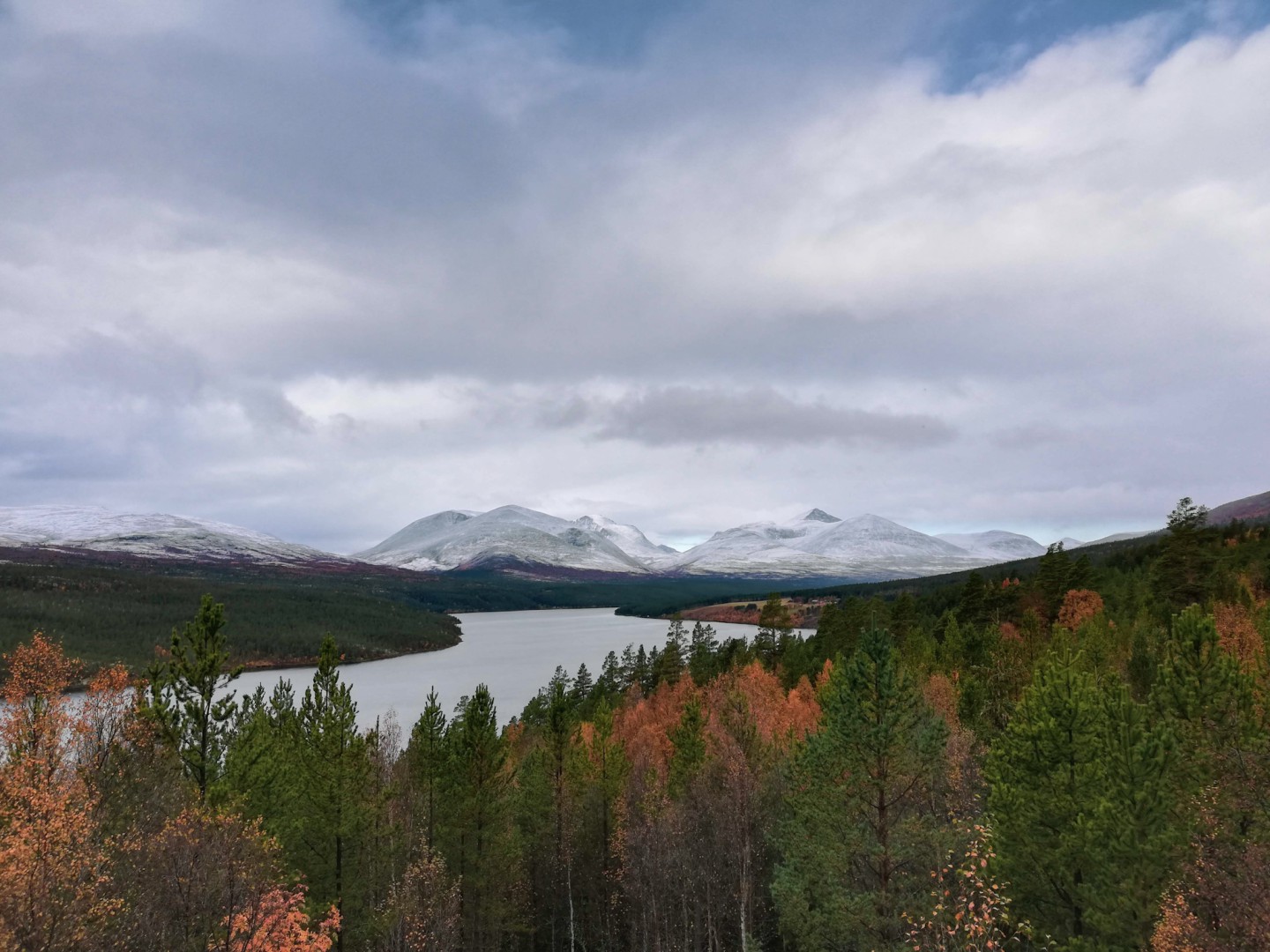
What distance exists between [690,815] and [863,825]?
18045 millimetres

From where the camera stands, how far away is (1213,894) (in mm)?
15234

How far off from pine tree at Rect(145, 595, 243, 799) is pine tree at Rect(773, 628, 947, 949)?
22640 mm

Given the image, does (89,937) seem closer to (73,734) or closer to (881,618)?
(73,734)

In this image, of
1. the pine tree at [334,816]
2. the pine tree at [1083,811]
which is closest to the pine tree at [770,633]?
the pine tree at [334,816]

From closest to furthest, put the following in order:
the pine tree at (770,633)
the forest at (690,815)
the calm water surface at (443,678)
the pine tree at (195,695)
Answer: the forest at (690,815) < the pine tree at (195,695) < the pine tree at (770,633) < the calm water surface at (443,678)

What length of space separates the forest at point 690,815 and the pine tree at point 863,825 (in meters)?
0.13

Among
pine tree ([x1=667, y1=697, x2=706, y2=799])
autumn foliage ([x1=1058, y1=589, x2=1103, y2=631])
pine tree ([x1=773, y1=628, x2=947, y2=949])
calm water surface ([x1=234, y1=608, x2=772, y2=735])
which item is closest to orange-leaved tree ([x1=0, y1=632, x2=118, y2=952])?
pine tree ([x1=773, y1=628, x2=947, y2=949])

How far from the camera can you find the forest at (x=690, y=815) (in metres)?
18.7

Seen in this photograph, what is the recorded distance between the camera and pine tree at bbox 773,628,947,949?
891 inches

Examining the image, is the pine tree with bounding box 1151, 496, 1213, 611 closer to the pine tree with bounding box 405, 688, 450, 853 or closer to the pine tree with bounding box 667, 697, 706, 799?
Answer: the pine tree with bounding box 667, 697, 706, 799

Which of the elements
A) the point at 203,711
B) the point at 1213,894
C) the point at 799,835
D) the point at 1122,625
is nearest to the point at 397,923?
the point at 203,711

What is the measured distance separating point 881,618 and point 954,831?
5453 centimetres

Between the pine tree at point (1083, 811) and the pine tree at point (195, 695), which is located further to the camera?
the pine tree at point (195, 695)

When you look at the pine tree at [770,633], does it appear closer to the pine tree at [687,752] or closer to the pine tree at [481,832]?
the pine tree at [687,752]
